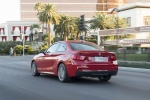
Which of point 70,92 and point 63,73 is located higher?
point 63,73

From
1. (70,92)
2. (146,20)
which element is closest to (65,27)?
(146,20)

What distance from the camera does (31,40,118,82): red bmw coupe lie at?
1103 centimetres

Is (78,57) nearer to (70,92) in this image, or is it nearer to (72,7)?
(70,92)

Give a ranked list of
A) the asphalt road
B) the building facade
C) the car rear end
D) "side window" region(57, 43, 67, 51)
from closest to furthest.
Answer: the asphalt road → the car rear end → "side window" region(57, 43, 67, 51) → the building facade

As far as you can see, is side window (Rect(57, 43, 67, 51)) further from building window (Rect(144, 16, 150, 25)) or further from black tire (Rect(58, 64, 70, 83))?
building window (Rect(144, 16, 150, 25))

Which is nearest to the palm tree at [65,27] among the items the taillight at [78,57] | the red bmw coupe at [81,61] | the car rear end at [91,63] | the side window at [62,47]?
the side window at [62,47]

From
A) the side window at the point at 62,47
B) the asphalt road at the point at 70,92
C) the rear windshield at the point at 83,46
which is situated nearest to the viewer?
the asphalt road at the point at 70,92

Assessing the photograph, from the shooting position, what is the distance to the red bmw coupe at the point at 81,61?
11031 millimetres

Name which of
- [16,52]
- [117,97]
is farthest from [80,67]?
[16,52]

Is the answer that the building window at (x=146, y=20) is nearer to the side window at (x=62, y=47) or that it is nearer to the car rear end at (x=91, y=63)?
the side window at (x=62, y=47)

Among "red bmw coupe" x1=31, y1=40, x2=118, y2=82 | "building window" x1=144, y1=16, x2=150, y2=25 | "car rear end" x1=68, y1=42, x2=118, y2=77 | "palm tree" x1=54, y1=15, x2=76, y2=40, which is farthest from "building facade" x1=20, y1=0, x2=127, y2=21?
"car rear end" x1=68, y1=42, x2=118, y2=77

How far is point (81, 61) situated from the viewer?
11.0 metres

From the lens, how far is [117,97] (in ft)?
27.9

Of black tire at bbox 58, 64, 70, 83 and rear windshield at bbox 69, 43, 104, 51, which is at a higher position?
rear windshield at bbox 69, 43, 104, 51
